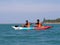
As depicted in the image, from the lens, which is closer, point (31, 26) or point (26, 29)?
point (26, 29)

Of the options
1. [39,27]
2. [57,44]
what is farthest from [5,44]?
[39,27]

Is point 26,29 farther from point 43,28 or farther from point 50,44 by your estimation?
point 50,44

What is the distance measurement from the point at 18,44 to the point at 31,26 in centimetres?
3835

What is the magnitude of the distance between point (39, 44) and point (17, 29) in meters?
36.7

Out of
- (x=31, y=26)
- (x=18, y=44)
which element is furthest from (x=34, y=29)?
(x=18, y=44)

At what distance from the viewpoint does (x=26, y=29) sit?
6475cm

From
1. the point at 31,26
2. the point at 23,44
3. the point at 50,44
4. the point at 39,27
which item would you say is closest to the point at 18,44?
the point at 23,44

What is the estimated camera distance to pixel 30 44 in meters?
31.3

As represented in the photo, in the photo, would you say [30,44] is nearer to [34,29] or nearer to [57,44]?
[57,44]

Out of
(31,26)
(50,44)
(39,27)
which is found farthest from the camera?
(31,26)

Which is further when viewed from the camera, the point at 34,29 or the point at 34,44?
the point at 34,29

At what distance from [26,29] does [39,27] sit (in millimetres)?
3082

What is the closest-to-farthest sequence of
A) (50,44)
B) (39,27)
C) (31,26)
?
(50,44), (39,27), (31,26)

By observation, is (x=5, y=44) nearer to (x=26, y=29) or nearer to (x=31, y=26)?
(x=26, y=29)
